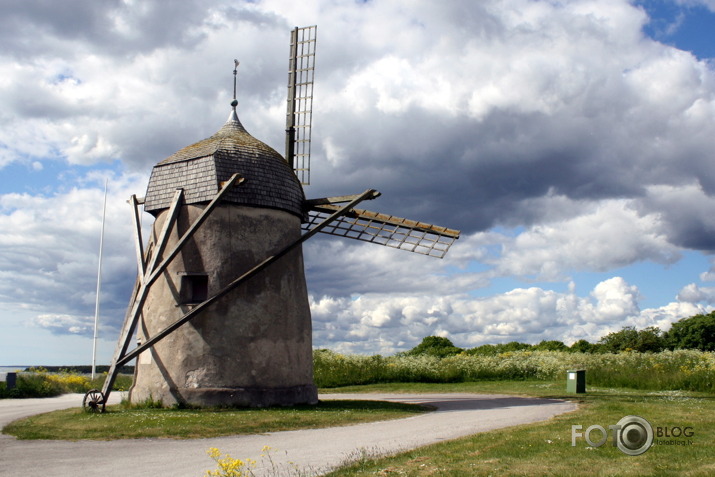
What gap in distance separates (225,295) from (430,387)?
13.1 m

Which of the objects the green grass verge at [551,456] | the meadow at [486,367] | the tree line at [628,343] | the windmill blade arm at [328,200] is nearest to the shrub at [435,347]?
the tree line at [628,343]

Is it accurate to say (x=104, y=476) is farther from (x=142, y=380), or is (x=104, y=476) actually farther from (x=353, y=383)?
(x=353, y=383)

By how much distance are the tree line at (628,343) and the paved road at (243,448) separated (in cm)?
3353

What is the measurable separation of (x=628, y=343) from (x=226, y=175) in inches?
1680

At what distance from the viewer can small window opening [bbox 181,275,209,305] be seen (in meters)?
17.7

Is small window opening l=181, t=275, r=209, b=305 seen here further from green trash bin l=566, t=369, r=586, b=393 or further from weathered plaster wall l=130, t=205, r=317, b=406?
green trash bin l=566, t=369, r=586, b=393

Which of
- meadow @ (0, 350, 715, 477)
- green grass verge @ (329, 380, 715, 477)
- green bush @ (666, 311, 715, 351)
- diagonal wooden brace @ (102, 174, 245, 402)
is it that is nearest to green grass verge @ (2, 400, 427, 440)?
meadow @ (0, 350, 715, 477)

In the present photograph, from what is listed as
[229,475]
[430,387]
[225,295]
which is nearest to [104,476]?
[229,475]

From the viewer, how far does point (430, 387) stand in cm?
2778

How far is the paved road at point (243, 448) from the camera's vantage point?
9375 mm

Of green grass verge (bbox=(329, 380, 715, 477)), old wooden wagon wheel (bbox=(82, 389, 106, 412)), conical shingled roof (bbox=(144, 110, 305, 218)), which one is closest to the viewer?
green grass verge (bbox=(329, 380, 715, 477))

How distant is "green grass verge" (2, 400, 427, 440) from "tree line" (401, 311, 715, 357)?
3144 cm

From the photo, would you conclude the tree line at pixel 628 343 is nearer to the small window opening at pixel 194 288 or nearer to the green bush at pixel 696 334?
the green bush at pixel 696 334

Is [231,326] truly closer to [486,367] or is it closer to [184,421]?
[184,421]
